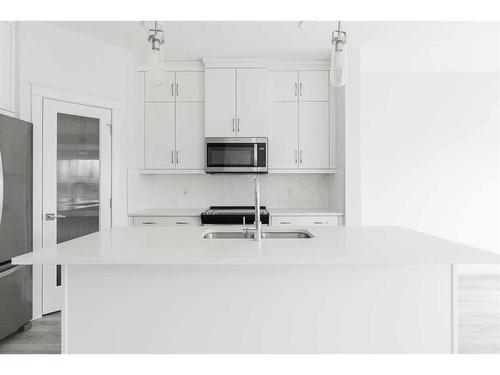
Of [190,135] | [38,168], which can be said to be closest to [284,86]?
[190,135]

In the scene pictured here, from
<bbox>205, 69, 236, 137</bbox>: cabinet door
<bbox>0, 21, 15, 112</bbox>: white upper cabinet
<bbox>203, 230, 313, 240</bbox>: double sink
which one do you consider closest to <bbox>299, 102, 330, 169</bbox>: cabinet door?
<bbox>205, 69, 236, 137</bbox>: cabinet door

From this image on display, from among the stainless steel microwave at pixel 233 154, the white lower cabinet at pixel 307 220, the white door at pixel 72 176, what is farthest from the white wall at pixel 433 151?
the white door at pixel 72 176

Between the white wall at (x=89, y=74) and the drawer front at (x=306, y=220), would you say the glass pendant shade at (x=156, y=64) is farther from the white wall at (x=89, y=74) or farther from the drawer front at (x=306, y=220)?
the drawer front at (x=306, y=220)

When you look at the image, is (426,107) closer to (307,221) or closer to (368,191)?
(368,191)

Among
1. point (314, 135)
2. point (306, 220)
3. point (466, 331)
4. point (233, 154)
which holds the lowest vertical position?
point (466, 331)

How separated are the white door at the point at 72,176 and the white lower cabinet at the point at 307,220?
1757 millimetres

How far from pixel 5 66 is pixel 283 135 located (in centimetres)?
266

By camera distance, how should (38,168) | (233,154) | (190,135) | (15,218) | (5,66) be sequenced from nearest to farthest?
(15,218) → (5,66) → (38,168) → (233,154) → (190,135)

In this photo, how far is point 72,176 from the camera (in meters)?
3.55

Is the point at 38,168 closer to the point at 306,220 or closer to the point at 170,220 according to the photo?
the point at 170,220

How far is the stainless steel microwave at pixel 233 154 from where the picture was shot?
4.11 metres

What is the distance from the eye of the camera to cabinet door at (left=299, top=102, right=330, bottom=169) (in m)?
4.18

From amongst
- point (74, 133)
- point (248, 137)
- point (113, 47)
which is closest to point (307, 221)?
point (248, 137)

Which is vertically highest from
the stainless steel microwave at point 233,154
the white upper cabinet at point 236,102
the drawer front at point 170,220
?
the white upper cabinet at point 236,102
